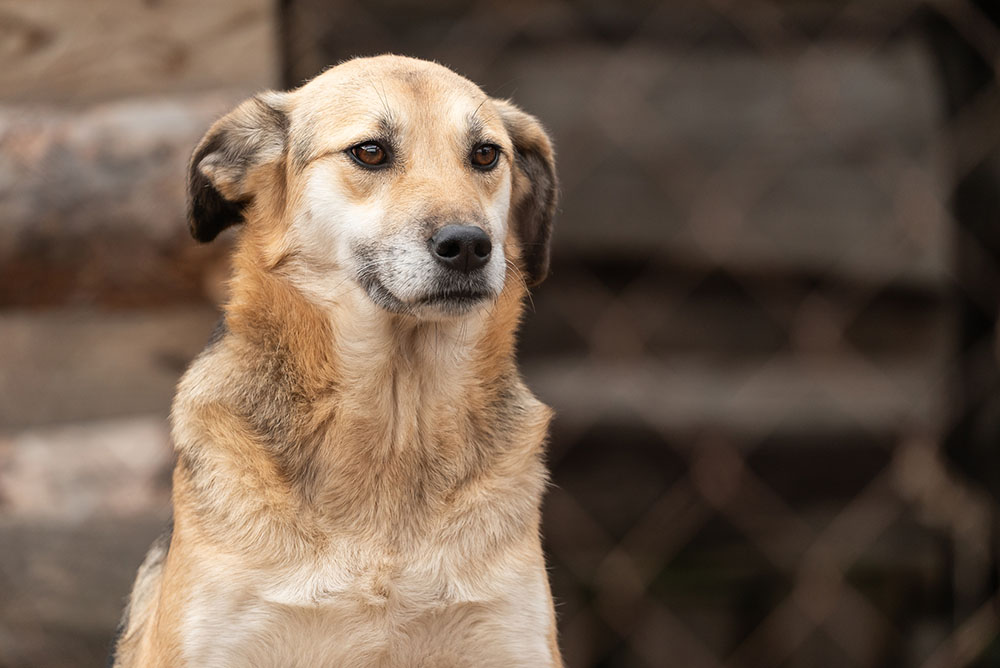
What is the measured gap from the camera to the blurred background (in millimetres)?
3850

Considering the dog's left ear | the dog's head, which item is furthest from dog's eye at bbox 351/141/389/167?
the dog's left ear

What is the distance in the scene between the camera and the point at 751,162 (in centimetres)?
399

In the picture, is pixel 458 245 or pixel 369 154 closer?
pixel 458 245

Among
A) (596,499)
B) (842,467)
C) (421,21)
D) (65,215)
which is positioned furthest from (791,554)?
(65,215)

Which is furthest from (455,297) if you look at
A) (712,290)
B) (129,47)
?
(129,47)

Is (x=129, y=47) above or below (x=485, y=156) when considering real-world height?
below

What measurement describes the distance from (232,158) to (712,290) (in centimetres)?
207

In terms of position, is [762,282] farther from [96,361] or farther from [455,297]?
[96,361]

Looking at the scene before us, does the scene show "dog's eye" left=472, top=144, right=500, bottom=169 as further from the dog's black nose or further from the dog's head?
the dog's black nose

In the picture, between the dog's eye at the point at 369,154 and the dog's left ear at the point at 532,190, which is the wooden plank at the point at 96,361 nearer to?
the dog's left ear at the point at 532,190

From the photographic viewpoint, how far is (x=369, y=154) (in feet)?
7.70

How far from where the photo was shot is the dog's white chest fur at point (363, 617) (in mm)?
2080

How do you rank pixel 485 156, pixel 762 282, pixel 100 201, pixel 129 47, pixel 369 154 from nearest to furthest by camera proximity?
pixel 369 154, pixel 485 156, pixel 100 201, pixel 129 47, pixel 762 282

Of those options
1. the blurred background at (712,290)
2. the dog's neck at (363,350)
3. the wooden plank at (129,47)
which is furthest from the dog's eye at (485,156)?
the wooden plank at (129,47)
